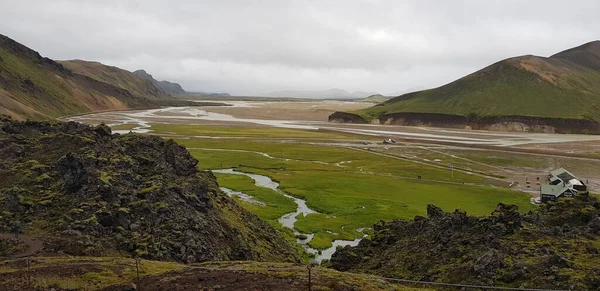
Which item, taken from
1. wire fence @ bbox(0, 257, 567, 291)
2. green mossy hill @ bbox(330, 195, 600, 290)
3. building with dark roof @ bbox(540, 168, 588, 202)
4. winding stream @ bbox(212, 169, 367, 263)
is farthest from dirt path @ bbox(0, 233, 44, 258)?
building with dark roof @ bbox(540, 168, 588, 202)

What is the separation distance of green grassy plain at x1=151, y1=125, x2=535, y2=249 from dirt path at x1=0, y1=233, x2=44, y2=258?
89.9 ft

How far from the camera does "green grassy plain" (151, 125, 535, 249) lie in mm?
56188

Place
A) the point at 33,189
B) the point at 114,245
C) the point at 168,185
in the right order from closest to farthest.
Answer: the point at 114,245, the point at 33,189, the point at 168,185

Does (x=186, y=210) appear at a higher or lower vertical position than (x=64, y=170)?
lower

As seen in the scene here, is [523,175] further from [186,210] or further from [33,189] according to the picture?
[33,189]

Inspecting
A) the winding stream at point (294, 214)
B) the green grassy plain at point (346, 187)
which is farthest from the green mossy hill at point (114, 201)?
the green grassy plain at point (346, 187)

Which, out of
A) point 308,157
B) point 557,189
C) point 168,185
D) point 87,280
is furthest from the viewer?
point 308,157

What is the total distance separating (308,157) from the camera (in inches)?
4456

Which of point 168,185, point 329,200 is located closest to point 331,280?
point 168,185

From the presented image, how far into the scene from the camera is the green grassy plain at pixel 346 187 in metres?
56.2

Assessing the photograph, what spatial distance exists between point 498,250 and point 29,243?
94.9 feet

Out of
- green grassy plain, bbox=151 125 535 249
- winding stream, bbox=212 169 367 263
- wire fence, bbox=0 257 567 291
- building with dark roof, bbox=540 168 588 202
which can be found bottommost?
winding stream, bbox=212 169 367 263

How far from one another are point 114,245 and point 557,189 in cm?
6540

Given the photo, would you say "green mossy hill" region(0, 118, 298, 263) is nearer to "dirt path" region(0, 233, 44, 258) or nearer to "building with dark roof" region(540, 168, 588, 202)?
"dirt path" region(0, 233, 44, 258)
